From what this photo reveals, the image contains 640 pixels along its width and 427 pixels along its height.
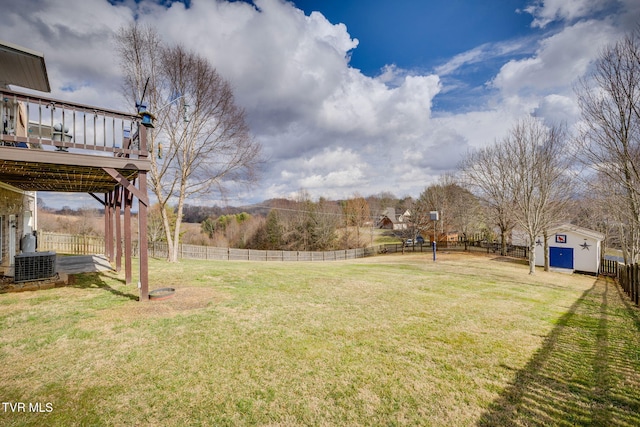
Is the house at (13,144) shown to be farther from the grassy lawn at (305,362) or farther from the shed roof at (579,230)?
the shed roof at (579,230)

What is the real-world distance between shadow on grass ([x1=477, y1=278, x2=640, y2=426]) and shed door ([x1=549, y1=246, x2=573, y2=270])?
19601 mm

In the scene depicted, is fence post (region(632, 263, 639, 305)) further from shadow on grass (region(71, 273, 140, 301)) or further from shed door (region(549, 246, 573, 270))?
shadow on grass (region(71, 273, 140, 301))

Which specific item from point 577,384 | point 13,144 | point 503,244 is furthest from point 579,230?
point 13,144

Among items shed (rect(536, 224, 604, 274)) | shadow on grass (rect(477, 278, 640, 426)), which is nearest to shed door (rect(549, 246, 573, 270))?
shed (rect(536, 224, 604, 274))

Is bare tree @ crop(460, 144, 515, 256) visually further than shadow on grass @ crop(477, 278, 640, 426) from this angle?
Yes

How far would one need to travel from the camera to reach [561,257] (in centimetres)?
2192

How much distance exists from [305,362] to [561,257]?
26.1 meters

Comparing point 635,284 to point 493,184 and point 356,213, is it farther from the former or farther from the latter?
point 356,213

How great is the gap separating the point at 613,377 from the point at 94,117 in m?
10.7

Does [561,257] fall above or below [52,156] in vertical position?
below

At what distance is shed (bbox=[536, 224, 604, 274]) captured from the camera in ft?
67.2

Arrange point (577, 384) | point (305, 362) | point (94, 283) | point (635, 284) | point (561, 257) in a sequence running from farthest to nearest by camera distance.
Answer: point (561, 257) < point (635, 284) < point (94, 283) < point (305, 362) < point (577, 384)

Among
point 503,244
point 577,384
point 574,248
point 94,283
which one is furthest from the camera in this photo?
point 503,244

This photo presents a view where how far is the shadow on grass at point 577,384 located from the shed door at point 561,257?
19601mm
